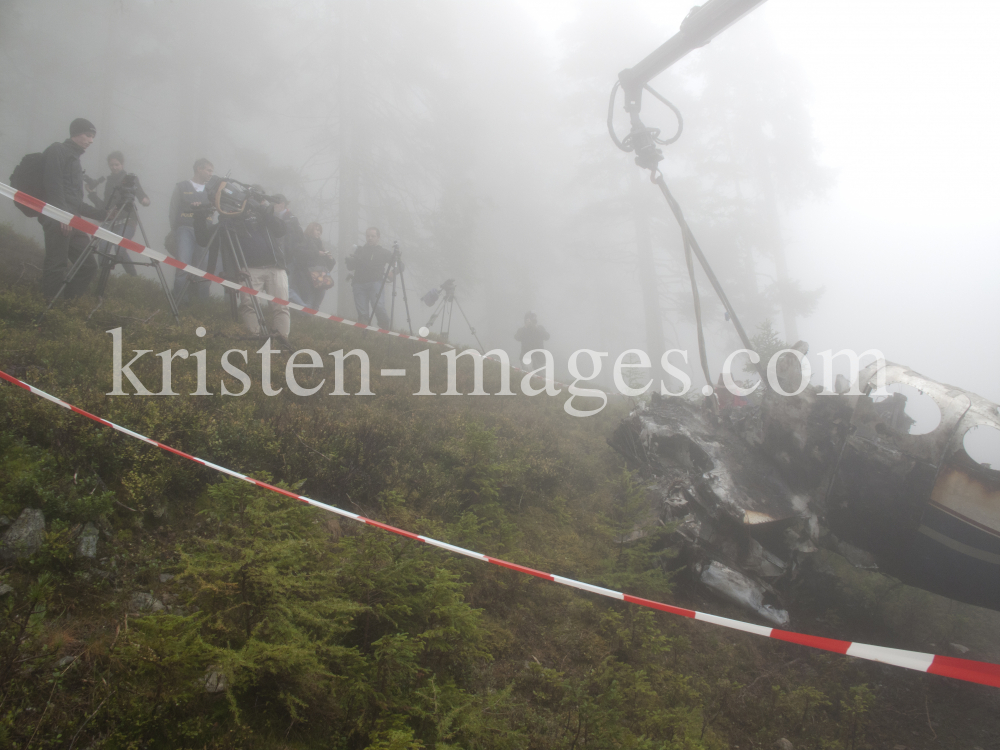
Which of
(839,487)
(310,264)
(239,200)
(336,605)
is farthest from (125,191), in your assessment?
(839,487)

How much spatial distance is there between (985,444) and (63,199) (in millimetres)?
10661

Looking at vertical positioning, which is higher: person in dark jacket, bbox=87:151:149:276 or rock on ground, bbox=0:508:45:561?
person in dark jacket, bbox=87:151:149:276

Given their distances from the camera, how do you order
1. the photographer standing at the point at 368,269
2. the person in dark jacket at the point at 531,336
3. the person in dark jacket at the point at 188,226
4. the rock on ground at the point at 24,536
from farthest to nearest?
1. the person in dark jacket at the point at 531,336
2. the photographer standing at the point at 368,269
3. the person in dark jacket at the point at 188,226
4. the rock on ground at the point at 24,536

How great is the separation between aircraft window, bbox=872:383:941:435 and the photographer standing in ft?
29.5

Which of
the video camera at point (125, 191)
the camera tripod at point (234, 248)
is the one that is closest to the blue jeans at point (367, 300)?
the camera tripod at point (234, 248)

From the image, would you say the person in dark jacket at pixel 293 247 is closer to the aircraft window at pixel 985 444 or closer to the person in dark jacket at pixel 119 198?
the person in dark jacket at pixel 119 198

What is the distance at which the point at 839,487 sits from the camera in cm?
540

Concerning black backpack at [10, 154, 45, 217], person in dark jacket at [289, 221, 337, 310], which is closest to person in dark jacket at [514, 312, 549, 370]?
person in dark jacket at [289, 221, 337, 310]

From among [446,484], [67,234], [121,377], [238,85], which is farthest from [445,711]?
[238,85]

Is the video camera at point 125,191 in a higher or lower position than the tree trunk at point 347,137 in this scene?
lower

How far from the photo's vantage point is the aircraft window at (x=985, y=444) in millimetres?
4195

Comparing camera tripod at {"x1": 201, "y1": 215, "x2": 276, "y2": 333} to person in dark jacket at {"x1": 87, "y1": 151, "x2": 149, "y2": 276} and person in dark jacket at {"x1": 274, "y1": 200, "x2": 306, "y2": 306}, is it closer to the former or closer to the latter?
person in dark jacket at {"x1": 87, "y1": 151, "x2": 149, "y2": 276}

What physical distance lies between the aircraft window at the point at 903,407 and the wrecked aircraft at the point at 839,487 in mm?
15

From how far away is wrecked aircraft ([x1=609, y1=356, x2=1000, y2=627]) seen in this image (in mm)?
4449
